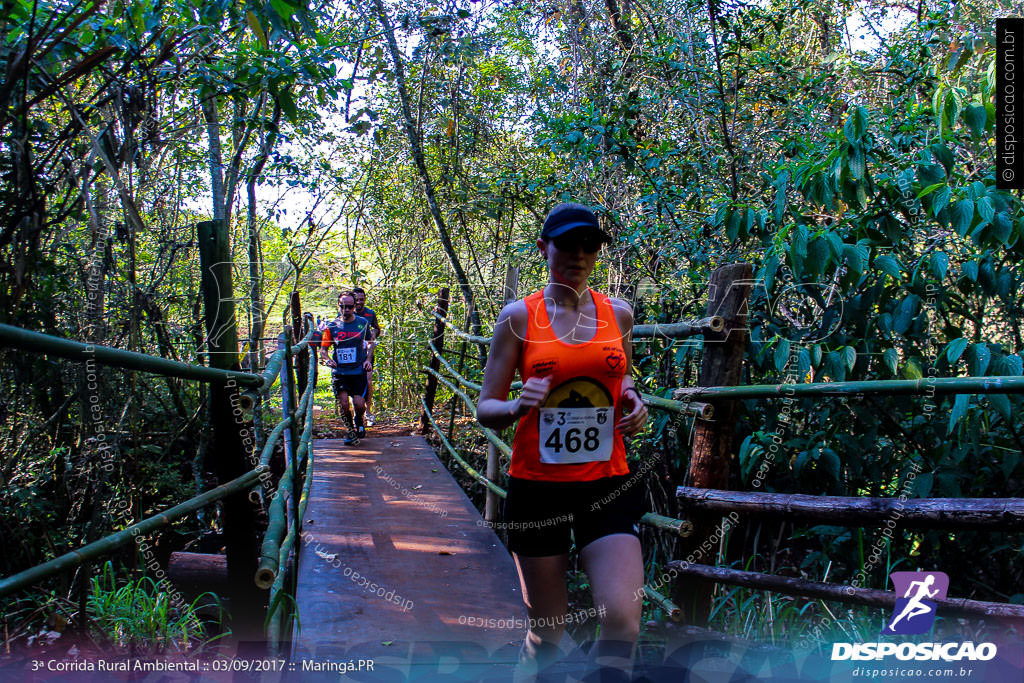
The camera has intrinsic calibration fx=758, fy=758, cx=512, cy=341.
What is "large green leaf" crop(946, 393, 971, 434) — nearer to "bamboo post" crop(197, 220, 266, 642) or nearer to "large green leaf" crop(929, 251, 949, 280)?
"large green leaf" crop(929, 251, 949, 280)

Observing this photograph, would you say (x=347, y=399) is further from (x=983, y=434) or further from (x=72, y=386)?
(x=983, y=434)

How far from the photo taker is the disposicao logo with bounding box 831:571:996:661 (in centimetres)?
163

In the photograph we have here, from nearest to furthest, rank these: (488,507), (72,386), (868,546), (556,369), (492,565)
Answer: (556,369) < (868,546) < (492,565) < (72,386) < (488,507)

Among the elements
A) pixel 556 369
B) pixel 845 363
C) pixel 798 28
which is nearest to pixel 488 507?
pixel 845 363

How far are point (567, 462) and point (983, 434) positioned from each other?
1680 mm

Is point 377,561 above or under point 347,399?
under

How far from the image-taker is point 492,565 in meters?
3.44

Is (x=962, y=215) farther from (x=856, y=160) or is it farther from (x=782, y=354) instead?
(x=782, y=354)

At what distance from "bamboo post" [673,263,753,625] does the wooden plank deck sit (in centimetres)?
65

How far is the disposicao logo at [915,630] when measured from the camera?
1628mm

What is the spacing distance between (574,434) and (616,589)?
1.30 ft

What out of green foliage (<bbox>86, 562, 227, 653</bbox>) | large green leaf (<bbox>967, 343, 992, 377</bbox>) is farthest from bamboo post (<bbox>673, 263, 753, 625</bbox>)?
green foliage (<bbox>86, 562, 227, 653</bbox>)

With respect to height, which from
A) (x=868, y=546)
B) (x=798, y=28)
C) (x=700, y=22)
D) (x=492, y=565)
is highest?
(x=798, y=28)

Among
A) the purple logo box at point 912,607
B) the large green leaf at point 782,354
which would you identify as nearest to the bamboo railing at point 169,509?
the purple logo box at point 912,607
